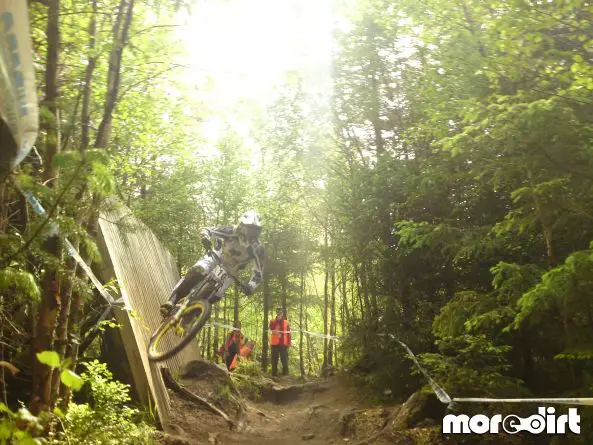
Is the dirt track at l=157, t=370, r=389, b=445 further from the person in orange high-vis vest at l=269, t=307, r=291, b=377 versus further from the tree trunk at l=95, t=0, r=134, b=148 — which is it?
the tree trunk at l=95, t=0, r=134, b=148

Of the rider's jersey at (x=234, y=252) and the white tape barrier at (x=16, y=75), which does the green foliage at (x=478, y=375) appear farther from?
the white tape barrier at (x=16, y=75)

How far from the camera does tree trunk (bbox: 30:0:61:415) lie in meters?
3.30

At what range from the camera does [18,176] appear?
106 inches

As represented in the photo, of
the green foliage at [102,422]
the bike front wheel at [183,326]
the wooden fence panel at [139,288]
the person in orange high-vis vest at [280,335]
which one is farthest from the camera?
the person in orange high-vis vest at [280,335]

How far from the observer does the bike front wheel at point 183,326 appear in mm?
7734

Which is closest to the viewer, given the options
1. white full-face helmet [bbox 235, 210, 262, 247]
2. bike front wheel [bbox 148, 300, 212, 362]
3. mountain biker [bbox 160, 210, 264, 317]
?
bike front wheel [bbox 148, 300, 212, 362]

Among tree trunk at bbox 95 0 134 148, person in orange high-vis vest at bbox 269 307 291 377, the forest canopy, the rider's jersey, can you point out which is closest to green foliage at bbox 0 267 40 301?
the forest canopy

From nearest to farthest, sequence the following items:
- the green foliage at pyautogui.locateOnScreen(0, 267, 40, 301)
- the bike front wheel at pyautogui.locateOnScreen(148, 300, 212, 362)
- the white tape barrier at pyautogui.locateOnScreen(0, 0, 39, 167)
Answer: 1. the white tape barrier at pyautogui.locateOnScreen(0, 0, 39, 167)
2. the green foliage at pyautogui.locateOnScreen(0, 267, 40, 301)
3. the bike front wheel at pyautogui.locateOnScreen(148, 300, 212, 362)

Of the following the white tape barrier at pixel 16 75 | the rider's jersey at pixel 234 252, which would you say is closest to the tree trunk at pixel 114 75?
the white tape barrier at pixel 16 75

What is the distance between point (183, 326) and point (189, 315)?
0.24 metres

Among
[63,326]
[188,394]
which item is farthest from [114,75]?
[188,394]

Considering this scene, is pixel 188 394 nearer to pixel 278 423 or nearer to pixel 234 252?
pixel 278 423

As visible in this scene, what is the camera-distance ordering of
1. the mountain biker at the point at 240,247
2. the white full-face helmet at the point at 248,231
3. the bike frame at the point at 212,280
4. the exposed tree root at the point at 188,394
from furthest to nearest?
the white full-face helmet at the point at 248,231, the mountain biker at the point at 240,247, the bike frame at the point at 212,280, the exposed tree root at the point at 188,394

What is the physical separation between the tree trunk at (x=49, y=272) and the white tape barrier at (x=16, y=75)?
91 centimetres
